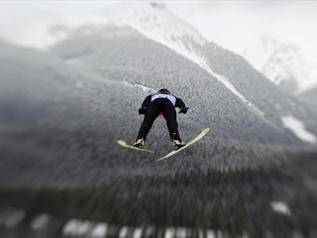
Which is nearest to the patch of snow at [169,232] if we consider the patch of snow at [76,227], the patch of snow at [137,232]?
the patch of snow at [137,232]

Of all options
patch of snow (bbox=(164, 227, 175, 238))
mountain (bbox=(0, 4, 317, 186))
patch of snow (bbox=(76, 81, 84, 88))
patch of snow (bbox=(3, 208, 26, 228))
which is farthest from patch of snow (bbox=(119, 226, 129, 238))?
patch of snow (bbox=(76, 81, 84, 88))

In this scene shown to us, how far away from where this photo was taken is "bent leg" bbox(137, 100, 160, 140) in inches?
593

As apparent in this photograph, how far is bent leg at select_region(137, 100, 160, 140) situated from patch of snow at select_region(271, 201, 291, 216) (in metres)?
4.12

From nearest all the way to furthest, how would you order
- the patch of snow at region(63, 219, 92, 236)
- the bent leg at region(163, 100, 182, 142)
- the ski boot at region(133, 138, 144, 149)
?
the patch of snow at region(63, 219, 92, 236) < the ski boot at region(133, 138, 144, 149) < the bent leg at region(163, 100, 182, 142)

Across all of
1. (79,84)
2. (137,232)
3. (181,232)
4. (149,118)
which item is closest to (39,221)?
(137,232)

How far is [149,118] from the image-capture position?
1518cm

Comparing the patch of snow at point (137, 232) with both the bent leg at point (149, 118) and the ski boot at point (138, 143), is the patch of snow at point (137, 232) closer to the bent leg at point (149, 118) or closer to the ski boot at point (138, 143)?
the ski boot at point (138, 143)

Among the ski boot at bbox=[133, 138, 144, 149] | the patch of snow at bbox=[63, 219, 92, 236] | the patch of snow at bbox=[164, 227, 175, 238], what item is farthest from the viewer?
the ski boot at bbox=[133, 138, 144, 149]

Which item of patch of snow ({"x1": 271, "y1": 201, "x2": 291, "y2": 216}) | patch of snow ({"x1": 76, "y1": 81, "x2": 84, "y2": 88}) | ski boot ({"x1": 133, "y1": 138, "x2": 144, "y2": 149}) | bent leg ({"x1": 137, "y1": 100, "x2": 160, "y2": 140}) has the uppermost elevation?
patch of snow ({"x1": 76, "y1": 81, "x2": 84, "y2": 88})

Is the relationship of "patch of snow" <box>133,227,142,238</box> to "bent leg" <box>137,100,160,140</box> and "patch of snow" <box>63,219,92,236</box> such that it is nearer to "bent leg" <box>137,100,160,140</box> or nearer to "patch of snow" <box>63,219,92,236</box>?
"patch of snow" <box>63,219,92,236</box>

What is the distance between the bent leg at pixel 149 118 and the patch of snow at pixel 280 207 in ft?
13.5

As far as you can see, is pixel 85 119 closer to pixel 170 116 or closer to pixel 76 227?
pixel 170 116

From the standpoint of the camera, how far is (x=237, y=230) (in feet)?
36.7

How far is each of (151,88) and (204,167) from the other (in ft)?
15.1
